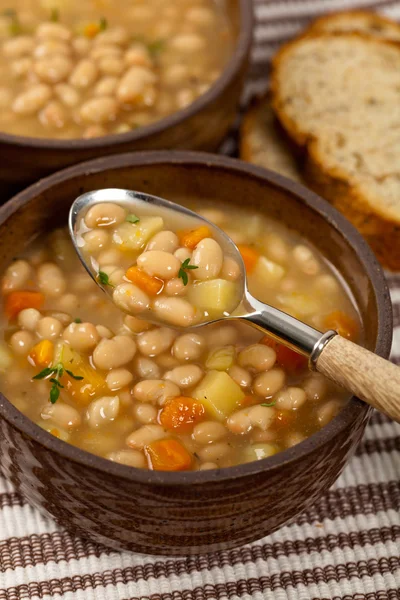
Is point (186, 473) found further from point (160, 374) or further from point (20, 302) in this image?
point (20, 302)

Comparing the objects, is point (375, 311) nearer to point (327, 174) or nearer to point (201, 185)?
point (201, 185)

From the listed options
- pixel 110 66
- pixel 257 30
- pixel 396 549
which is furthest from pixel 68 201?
pixel 257 30

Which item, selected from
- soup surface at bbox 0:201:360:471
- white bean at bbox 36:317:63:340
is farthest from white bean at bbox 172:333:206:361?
white bean at bbox 36:317:63:340

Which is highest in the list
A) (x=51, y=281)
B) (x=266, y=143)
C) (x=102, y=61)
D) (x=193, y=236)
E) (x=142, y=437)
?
(x=102, y=61)

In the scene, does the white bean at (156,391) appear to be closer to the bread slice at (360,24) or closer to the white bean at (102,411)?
the white bean at (102,411)

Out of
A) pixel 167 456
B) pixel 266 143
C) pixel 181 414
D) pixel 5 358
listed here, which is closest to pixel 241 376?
pixel 181 414

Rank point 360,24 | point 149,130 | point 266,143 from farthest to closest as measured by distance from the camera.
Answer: point 360,24
point 266,143
point 149,130

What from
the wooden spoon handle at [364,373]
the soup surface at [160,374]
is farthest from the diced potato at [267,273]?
the wooden spoon handle at [364,373]
